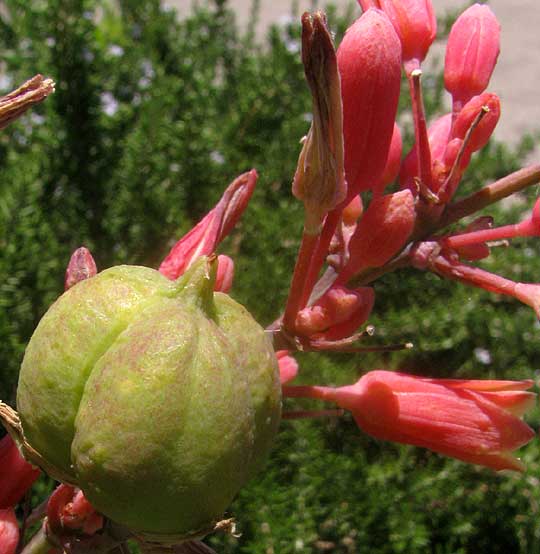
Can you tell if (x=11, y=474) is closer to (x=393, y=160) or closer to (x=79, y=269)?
(x=79, y=269)

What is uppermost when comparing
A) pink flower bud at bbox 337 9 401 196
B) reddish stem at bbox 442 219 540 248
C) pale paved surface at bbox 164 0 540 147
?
pink flower bud at bbox 337 9 401 196

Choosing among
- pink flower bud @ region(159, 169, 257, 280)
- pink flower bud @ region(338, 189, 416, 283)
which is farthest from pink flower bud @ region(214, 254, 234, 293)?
pink flower bud @ region(338, 189, 416, 283)

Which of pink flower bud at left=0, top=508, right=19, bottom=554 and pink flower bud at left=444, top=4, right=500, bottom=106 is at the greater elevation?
pink flower bud at left=444, top=4, right=500, bottom=106

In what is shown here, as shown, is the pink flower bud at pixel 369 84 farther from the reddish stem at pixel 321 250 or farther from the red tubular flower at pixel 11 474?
the red tubular flower at pixel 11 474

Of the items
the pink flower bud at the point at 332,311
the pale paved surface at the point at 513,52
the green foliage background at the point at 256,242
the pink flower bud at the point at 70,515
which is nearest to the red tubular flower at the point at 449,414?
the pink flower bud at the point at 332,311

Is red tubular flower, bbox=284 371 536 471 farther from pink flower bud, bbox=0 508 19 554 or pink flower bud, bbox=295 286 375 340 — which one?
pink flower bud, bbox=0 508 19 554

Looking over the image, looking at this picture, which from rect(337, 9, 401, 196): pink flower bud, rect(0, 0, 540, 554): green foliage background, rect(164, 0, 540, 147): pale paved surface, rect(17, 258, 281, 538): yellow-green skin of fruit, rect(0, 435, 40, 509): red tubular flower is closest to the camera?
rect(17, 258, 281, 538): yellow-green skin of fruit

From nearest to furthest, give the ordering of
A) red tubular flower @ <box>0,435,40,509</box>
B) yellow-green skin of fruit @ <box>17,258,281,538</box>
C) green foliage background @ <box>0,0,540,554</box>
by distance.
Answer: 1. yellow-green skin of fruit @ <box>17,258,281,538</box>
2. red tubular flower @ <box>0,435,40,509</box>
3. green foliage background @ <box>0,0,540,554</box>

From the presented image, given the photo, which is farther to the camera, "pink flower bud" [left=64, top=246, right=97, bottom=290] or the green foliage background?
the green foliage background
